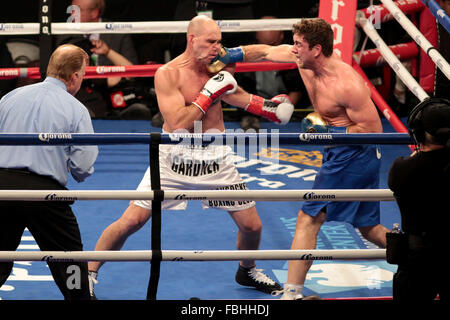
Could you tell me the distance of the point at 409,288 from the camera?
2617 mm

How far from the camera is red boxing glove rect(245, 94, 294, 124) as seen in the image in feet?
13.2

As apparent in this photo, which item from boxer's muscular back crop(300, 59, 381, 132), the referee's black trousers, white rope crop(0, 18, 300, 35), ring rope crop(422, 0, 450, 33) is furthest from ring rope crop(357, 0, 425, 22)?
the referee's black trousers

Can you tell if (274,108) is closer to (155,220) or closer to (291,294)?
(291,294)

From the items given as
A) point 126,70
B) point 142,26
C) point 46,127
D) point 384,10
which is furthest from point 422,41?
point 46,127

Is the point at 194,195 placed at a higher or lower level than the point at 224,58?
lower

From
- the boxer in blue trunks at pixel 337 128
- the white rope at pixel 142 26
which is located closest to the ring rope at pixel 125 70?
the white rope at pixel 142 26

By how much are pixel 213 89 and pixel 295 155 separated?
2736 mm

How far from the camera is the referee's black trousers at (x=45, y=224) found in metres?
3.00

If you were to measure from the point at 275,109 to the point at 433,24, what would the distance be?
3197 mm

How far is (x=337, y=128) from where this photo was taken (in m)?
3.80

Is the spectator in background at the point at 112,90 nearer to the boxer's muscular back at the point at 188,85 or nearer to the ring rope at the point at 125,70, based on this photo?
the ring rope at the point at 125,70

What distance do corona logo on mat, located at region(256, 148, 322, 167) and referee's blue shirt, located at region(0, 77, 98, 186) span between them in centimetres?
325

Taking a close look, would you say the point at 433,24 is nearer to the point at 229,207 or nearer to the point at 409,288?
the point at 229,207
